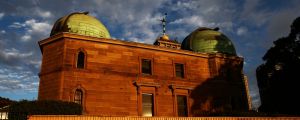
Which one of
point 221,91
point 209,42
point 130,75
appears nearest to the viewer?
point 130,75

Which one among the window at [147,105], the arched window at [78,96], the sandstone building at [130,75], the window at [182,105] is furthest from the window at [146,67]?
the arched window at [78,96]

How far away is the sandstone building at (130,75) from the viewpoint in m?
22.5

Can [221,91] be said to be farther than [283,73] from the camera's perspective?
Yes

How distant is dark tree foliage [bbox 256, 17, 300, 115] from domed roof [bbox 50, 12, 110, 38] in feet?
49.1

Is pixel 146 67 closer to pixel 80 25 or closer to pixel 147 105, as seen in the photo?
pixel 147 105

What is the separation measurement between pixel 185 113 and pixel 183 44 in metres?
10.4

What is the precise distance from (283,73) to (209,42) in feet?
27.4

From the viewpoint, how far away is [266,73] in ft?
87.9

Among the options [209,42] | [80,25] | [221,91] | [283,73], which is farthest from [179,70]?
[80,25]

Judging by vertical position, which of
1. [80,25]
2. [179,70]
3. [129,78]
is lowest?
[129,78]

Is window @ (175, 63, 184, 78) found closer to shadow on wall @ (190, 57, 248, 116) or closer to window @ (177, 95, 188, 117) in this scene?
shadow on wall @ (190, 57, 248, 116)

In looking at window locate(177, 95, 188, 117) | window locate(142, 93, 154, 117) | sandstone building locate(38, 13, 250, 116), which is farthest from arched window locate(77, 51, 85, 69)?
window locate(177, 95, 188, 117)

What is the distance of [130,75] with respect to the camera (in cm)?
2448

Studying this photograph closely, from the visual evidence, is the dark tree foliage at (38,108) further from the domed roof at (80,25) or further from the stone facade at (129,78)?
the domed roof at (80,25)
